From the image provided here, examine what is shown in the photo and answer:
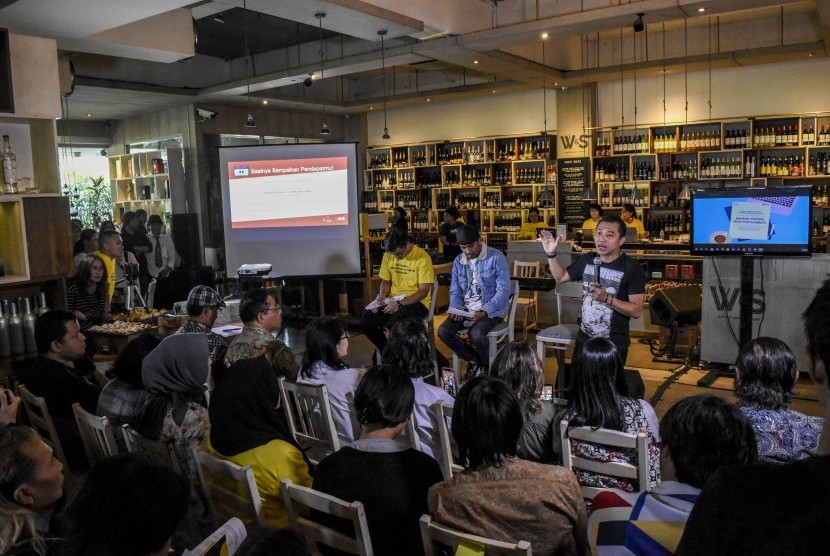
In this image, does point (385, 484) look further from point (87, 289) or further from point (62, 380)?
point (87, 289)

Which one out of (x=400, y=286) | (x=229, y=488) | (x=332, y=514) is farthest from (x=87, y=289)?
(x=332, y=514)

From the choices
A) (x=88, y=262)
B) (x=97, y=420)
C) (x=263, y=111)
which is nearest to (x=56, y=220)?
(x=88, y=262)

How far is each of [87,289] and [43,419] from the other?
2122 mm

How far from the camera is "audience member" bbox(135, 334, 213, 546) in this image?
2.75 m

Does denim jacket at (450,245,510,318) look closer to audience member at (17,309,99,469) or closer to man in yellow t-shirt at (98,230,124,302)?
audience member at (17,309,99,469)

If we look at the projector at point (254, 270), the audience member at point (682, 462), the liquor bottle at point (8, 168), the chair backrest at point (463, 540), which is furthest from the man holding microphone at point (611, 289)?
the liquor bottle at point (8, 168)

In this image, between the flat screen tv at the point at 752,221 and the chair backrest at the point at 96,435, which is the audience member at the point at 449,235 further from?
the chair backrest at the point at 96,435

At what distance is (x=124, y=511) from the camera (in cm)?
142

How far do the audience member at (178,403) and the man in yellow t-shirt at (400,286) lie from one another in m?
3.04

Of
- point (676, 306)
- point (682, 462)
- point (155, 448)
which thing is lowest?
point (676, 306)

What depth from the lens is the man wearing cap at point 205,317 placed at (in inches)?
153

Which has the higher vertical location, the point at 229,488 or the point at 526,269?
the point at 526,269

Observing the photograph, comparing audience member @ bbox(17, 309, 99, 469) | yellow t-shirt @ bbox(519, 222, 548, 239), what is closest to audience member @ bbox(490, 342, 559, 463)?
audience member @ bbox(17, 309, 99, 469)

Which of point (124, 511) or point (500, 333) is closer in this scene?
point (124, 511)
